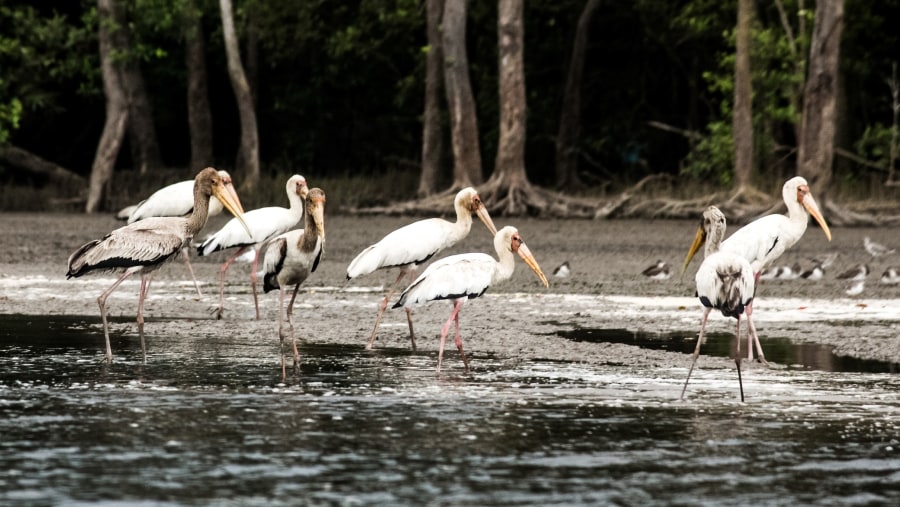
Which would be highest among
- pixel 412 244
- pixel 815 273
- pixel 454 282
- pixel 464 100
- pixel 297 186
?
pixel 464 100

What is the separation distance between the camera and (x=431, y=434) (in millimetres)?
8805

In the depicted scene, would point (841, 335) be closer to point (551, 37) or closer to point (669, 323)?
point (669, 323)

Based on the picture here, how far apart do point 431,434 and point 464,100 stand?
25.7m

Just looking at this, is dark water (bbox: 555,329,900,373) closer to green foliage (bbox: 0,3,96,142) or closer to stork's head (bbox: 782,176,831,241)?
stork's head (bbox: 782,176,831,241)

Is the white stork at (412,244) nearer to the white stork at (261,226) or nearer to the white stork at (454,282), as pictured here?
the white stork at (454,282)

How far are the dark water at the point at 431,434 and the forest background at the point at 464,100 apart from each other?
62.0ft

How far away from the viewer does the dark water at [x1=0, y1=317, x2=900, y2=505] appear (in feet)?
24.3

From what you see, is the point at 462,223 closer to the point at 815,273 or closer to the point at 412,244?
the point at 412,244

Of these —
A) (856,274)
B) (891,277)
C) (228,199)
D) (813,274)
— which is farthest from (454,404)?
(813,274)

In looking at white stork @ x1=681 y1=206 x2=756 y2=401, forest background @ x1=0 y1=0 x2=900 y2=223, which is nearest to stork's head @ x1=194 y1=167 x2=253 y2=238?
white stork @ x1=681 y1=206 x2=756 y2=401

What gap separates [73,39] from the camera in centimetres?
3759

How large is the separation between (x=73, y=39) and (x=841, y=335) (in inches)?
1067

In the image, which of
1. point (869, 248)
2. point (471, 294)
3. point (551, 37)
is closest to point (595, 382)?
point (471, 294)

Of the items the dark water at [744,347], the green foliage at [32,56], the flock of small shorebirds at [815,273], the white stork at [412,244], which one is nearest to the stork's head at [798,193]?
the dark water at [744,347]
